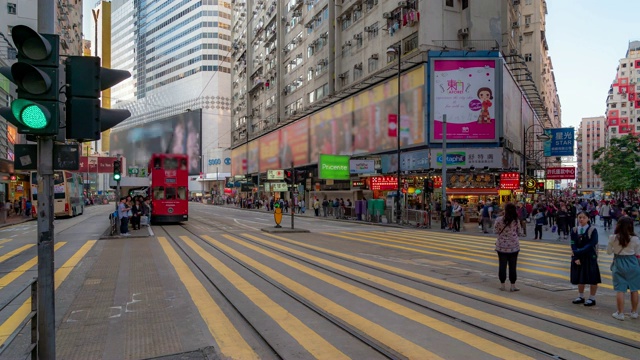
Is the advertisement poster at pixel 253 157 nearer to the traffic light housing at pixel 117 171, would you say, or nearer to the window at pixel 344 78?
the window at pixel 344 78

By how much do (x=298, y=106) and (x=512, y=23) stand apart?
27971 mm

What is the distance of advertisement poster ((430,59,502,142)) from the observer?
35312 millimetres

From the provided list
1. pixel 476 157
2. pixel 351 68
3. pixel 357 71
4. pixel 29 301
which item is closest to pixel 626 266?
pixel 29 301

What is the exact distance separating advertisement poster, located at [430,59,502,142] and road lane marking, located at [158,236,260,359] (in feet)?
90.8

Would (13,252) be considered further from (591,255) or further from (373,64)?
(373,64)

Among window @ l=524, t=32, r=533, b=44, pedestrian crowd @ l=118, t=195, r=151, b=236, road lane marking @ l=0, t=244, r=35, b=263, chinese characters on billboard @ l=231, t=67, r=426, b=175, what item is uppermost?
window @ l=524, t=32, r=533, b=44

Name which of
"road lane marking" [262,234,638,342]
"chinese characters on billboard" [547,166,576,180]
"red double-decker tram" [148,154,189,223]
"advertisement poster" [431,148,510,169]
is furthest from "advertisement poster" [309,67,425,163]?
"road lane marking" [262,234,638,342]

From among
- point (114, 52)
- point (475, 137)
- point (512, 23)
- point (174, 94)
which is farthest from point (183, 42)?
point (475, 137)

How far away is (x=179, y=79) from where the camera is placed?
12594 cm

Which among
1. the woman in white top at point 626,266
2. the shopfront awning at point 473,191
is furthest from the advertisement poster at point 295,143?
the woman in white top at point 626,266

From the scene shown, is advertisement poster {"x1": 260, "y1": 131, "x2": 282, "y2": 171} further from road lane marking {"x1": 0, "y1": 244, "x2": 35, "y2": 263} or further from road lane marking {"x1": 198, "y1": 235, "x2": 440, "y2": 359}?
road lane marking {"x1": 198, "y1": 235, "x2": 440, "y2": 359}

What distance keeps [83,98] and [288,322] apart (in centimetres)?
420

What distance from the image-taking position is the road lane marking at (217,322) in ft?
19.2

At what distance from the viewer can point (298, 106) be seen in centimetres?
6288
